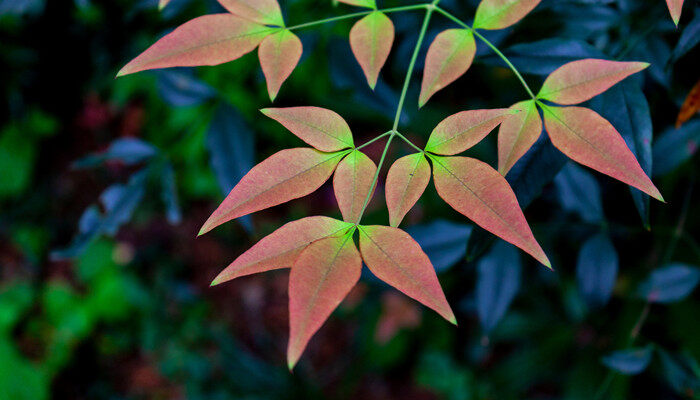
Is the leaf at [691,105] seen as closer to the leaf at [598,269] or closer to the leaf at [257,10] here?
the leaf at [598,269]

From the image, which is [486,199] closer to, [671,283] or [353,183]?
[353,183]

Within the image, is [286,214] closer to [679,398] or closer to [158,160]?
[158,160]

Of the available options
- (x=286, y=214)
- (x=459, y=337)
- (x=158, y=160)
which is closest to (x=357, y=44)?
(x=158, y=160)

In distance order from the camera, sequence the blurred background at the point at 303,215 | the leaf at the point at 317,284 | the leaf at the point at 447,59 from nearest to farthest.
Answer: the leaf at the point at 317,284 → the leaf at the point at 447,59 → the blurred background at the point at 303,215

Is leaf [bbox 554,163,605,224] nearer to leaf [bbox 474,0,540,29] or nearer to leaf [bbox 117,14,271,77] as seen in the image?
leaf [bbox 474,0,540,29]

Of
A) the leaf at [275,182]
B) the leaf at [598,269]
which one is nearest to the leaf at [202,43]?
the leaf at [275,182]
